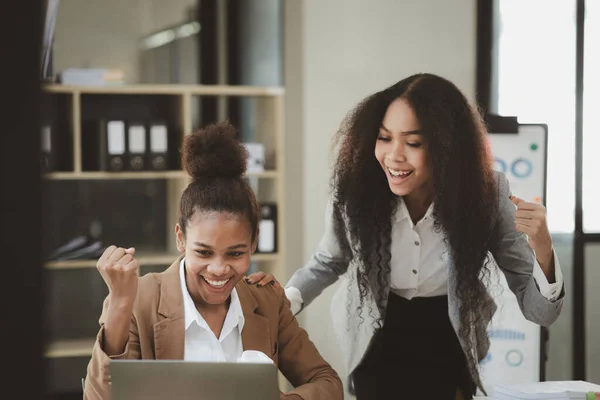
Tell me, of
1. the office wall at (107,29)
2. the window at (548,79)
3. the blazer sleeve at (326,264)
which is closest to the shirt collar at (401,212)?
the blazer sleeve at (326,264)

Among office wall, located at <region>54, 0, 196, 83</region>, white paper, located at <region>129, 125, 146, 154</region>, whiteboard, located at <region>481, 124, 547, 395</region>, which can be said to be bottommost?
whiteboard, located at <region>481, 124, 547, 395</region>

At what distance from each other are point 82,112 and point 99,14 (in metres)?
0.62

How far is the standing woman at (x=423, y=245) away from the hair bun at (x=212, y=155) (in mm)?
460

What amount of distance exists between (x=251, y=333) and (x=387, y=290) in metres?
0.49

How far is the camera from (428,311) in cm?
201

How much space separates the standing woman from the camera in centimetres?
195

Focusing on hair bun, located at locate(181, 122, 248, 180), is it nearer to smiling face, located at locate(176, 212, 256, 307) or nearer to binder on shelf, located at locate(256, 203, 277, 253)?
smiling face, located at locate(176, 212, 256, 307)

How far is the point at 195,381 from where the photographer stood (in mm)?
1262

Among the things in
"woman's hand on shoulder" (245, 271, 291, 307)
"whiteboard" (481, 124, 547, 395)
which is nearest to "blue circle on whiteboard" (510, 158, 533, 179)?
"whiteboard" (481, 124, 547, 395)

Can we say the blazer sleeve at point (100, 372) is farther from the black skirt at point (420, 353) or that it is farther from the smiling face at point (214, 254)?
the black skirt at point (420, 353)

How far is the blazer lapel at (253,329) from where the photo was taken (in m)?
1.66

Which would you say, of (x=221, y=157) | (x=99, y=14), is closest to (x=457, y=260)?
(x=221, y=157)

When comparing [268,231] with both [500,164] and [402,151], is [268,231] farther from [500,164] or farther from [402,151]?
[402,151]

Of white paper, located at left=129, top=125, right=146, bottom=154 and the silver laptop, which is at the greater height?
white paper, located at left=129, top=125, right=146, bottom=154
